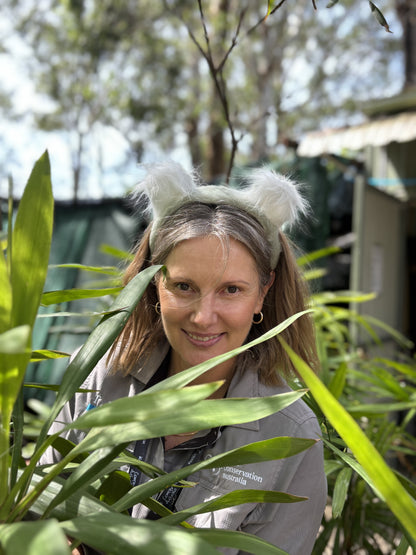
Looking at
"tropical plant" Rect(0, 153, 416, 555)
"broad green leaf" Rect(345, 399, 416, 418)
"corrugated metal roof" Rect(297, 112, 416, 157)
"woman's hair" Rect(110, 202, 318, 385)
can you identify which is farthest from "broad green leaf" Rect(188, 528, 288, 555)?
"corrugated metal roof" Rect(297, 112, 416, 157)

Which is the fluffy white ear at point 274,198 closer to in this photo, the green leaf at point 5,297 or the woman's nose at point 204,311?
the woman's nose at point 204,311

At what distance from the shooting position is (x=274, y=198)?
49.4 inches

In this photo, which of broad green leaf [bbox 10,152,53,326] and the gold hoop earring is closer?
broad green leaf [bbox 10,152,53,326]

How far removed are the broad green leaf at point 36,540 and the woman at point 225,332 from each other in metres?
0.56

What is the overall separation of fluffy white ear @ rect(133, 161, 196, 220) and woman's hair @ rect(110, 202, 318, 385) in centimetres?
3

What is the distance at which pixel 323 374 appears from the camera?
165cm

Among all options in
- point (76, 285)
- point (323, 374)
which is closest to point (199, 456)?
point (323, 374)

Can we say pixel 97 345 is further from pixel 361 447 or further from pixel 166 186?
pixel 166 186

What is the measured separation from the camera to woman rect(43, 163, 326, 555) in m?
1.04

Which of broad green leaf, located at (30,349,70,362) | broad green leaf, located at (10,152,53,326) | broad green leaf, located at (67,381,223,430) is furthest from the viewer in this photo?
broad green leaf, located at (30,349,70,362)

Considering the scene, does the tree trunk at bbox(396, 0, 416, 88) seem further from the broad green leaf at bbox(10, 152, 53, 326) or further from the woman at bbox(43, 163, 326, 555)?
the broad green leaf at bbox(10, 152, 53, 326)

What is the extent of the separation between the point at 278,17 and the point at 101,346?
35.6 feet

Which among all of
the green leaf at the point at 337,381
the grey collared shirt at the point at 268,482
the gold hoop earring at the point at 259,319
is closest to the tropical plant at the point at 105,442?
the grey collared shirt at the point at 268,482

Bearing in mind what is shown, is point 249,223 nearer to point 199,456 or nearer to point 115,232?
point 199,456
